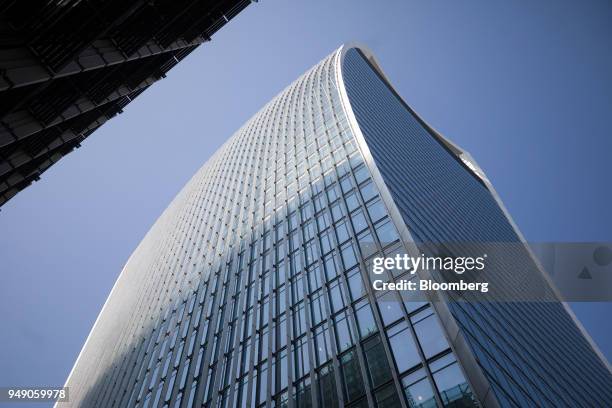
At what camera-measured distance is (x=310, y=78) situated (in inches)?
3066

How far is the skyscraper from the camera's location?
1967 centimetres

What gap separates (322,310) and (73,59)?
60.8 ft

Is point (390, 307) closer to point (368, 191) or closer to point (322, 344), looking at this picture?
point (322, 344)

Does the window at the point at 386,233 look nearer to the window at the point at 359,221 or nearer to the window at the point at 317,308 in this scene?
the window at the point at 359,221

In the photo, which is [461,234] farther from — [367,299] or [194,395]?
[194,395]

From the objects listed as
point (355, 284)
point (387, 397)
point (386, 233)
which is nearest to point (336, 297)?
point (355, 284)

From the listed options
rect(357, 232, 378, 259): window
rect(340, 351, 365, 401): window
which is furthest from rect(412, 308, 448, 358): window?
rect(357, 232, 378, 259): window

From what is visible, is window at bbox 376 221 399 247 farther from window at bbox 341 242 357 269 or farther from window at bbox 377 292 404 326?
window at bbox 377 292 404 326

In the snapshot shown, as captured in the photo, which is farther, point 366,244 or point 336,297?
point 366,244

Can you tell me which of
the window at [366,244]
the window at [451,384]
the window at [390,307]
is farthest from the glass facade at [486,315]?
the window at [366,244]

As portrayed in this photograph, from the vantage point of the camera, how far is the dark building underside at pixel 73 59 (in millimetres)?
11703

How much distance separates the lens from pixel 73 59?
1251 cm

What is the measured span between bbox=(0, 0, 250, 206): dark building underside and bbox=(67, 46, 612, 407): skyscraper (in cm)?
1553

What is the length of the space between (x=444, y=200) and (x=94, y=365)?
55345 millimetres
